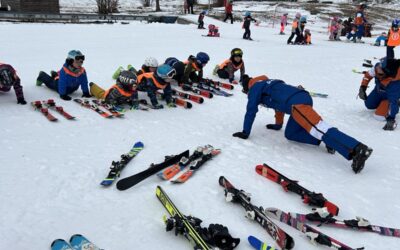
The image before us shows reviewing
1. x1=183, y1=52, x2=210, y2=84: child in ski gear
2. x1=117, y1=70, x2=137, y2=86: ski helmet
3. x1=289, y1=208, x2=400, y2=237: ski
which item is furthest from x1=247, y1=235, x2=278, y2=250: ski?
x1=183, y1=52, x2=210, y2=84: child in ski gear

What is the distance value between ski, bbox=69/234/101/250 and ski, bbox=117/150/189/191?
105 centimetres

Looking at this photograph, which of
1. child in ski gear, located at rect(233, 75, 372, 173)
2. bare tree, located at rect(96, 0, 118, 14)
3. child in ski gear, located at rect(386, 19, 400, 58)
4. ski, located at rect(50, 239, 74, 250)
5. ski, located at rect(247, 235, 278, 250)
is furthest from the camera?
bare tree, located at rect(96, 0, 118, 14)

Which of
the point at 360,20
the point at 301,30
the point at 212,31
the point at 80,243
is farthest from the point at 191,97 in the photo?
the point at 360,20

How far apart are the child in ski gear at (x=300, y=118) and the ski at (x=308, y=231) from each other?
172 cm

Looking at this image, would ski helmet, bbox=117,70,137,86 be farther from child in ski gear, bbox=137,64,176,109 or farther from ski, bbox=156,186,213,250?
ski, bbox=156,186,213,250

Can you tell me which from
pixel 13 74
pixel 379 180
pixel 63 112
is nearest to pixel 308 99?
pixel 379 180

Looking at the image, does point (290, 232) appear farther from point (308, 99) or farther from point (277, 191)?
point (308, 99)

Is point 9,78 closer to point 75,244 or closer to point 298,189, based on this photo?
point 75,244

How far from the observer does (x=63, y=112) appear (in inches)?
283

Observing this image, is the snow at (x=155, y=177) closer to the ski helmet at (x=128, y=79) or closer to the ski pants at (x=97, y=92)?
the ski pants at (x=97, y=92)

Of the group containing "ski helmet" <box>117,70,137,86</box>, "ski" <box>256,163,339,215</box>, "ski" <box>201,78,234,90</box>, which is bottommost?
"ski" <box>256,163,339,215</box>

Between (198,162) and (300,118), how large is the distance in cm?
173

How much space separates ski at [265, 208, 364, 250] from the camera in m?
3.51

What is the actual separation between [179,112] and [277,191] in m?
3.81
